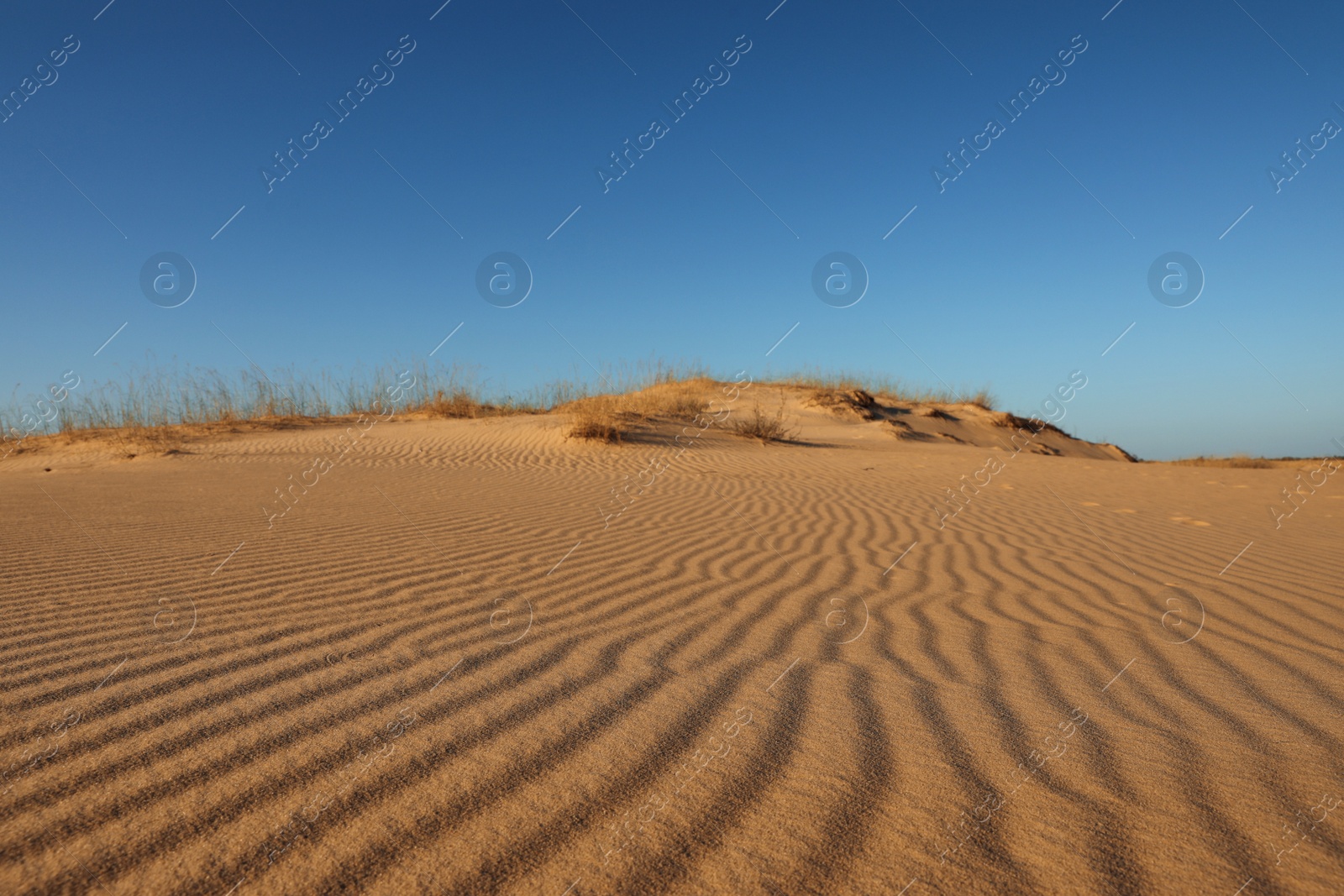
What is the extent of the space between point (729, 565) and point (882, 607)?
1192 millimetres

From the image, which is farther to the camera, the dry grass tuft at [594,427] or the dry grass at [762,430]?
the dry grass at [762,430]

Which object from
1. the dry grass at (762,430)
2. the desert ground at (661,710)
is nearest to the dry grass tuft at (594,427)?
the dry grass at (762,430)

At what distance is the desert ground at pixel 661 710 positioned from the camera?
4.69 ft

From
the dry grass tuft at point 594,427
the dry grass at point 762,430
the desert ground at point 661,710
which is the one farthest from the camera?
the dry grass at point 762,430

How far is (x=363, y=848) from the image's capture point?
1442 mm

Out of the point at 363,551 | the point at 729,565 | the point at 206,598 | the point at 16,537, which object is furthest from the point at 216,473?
the point at 729,565

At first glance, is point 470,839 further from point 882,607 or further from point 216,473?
point 216,473

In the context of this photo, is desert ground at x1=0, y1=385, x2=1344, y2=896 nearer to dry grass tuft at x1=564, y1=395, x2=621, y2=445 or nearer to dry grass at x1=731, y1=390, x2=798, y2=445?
dry grass tuft at x1=564, y1=395, x2=621, y2=445

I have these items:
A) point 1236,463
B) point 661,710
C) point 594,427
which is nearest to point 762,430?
point 594,427

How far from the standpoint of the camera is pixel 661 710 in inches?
84.9

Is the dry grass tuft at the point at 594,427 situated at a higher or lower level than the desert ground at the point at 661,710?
higher

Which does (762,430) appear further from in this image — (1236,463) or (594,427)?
(1236,463)

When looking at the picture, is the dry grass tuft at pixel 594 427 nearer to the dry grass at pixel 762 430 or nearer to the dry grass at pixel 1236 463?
the dry grass at pixel 762 430

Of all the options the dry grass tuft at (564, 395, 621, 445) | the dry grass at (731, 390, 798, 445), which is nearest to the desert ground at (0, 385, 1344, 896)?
the dry grass tuft at (564, 395, 621, 445)
